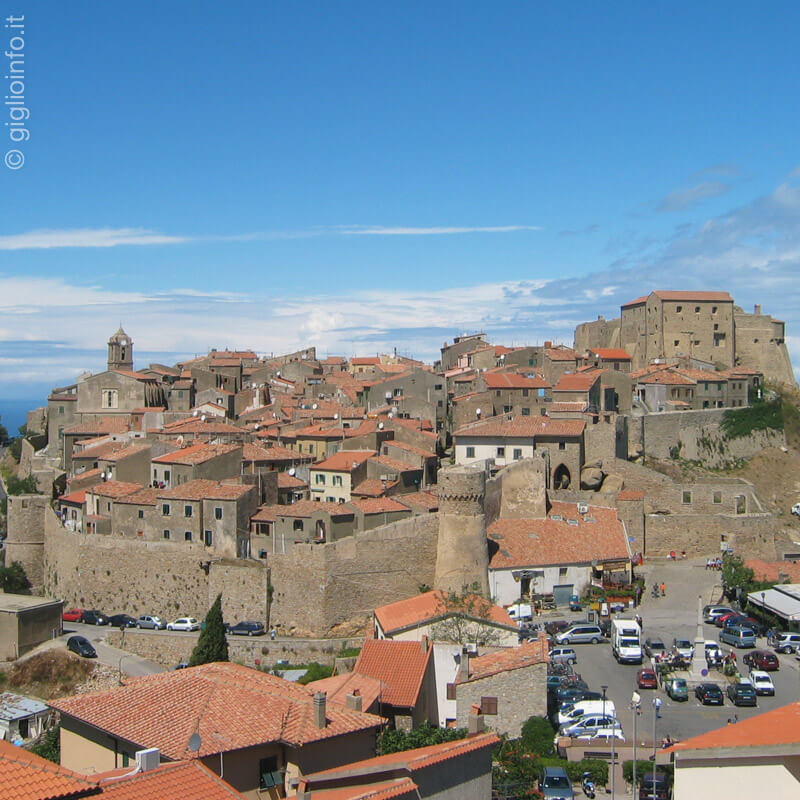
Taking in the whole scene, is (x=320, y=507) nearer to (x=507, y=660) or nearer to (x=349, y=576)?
(x=349, y=576)

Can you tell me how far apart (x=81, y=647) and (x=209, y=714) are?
883 inches

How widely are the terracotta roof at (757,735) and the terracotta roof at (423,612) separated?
19.4 metres

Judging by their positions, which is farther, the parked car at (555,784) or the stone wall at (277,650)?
the stone wall at (277,650)

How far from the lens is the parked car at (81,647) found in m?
41.7

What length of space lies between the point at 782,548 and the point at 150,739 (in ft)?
119

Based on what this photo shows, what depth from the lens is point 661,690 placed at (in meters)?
32.6

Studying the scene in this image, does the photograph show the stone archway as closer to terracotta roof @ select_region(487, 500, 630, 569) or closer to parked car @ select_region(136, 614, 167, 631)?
terracotta roof @ select_region(487, 500, 630, 569)

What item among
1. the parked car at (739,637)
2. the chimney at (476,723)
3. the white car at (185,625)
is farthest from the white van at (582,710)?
the white car at (185,625)

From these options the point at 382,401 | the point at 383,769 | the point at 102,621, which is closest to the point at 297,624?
the point at 102,621

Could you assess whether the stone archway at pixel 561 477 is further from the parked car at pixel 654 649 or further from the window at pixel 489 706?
the window at pixel 489 706

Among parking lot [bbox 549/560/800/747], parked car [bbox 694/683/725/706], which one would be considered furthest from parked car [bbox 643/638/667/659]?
parked car [bbox 694/683/725/706]

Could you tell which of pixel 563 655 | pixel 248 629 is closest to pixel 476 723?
pixel 563 655

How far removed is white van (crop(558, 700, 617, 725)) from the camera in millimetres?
28703

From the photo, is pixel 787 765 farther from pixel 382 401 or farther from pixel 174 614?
pixel 382 401
